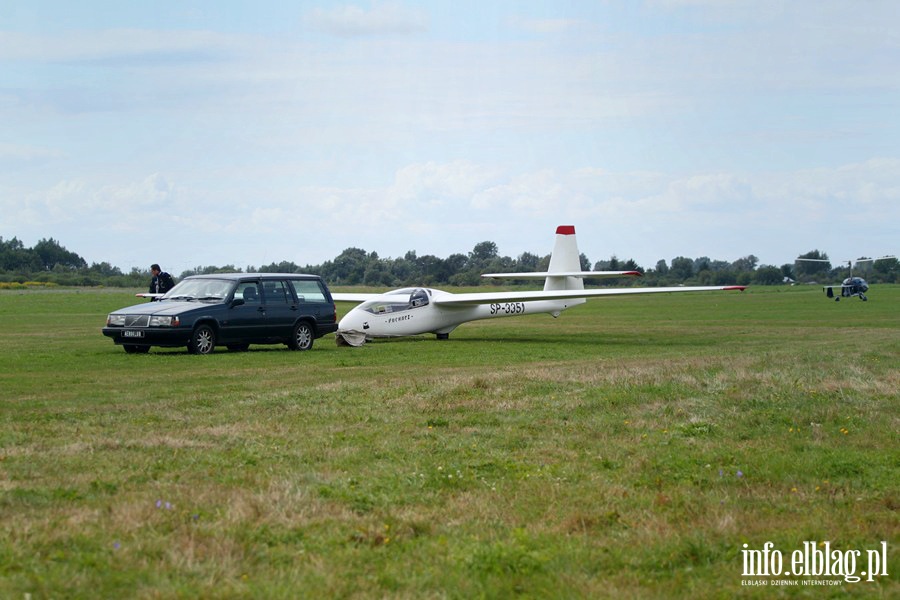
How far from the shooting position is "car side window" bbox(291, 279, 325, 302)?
2338 cm

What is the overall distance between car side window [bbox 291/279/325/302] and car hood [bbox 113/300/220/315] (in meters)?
2.51

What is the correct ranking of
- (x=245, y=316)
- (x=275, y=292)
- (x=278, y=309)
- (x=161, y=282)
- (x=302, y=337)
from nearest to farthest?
(x=245, y=316) < (x=278, y=309) < (x=275, y=292) < (x=302, y=337) < (x=161, y=282)

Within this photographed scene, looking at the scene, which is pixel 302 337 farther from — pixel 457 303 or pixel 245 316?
pixel 457 303

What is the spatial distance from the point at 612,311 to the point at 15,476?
4449 centimetres

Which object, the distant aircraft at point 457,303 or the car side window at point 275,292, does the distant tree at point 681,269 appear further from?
the car side window at point 275,292

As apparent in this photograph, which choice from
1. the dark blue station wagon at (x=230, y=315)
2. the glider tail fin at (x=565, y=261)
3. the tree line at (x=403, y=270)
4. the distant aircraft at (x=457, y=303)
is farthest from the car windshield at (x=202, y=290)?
the tree line at (x=403, y=270)

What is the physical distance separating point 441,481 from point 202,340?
14454mm

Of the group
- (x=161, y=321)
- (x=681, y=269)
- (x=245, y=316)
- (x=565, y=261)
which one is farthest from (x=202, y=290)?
(x=681, y=269)

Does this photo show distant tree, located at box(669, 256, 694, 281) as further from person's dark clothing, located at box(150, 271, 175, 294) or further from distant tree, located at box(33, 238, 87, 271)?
person's dark clothing, located at box(150, 271, 175, 294)

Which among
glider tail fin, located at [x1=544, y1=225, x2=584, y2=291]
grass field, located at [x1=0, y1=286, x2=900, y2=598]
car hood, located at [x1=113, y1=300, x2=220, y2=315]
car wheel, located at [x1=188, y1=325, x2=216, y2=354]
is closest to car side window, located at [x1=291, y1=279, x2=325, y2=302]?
car hood, located at [x1=113, y1=300, x2=220, y2=315]

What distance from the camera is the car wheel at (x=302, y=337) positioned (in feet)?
75.4

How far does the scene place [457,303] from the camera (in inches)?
1164

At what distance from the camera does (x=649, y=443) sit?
9195mm

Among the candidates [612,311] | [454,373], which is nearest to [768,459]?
[454,373]
